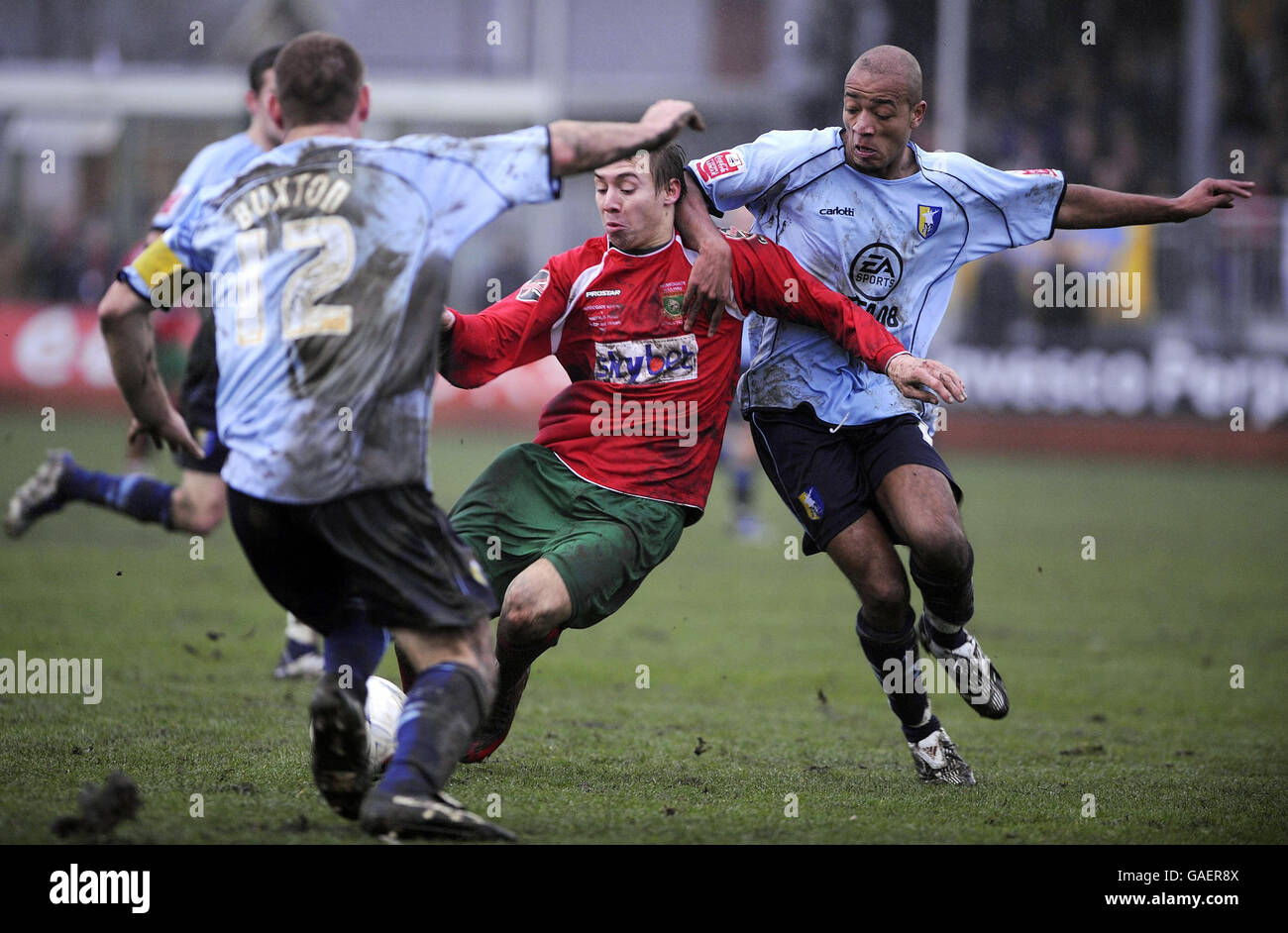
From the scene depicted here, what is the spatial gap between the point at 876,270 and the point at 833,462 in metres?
0.71

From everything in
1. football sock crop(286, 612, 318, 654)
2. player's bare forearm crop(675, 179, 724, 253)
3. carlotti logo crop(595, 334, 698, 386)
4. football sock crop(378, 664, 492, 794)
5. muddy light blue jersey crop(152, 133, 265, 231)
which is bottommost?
football sock crop(286, 612, 318, 654)

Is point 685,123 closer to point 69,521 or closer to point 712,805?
point 712,805

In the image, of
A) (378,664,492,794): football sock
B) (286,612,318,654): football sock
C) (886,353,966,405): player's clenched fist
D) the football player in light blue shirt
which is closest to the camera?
(378,664,492,794): football sock

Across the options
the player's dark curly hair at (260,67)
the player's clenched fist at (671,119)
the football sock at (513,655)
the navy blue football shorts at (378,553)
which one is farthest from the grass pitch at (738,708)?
the player's dark curly hair at (260,67)

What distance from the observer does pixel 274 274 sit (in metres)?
3.72

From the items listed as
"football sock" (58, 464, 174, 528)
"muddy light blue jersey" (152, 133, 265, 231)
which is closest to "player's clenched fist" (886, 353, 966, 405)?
"muddy light blue jersey" (152, 133, 265, 231)

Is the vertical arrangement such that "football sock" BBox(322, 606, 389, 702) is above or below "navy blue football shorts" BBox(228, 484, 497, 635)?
below

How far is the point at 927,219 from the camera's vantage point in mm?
5141

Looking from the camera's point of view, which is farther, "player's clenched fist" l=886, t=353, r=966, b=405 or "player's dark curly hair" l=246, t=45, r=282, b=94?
"player's dark curly hair" l=246, t=45, r=282, b=94

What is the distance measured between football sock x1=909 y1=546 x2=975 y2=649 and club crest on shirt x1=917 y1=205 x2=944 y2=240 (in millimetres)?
1167

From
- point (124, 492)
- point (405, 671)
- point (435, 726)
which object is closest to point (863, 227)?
point (405, 671)

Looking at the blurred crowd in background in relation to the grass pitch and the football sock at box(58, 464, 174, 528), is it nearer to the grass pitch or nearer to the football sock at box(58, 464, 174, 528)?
the grass pitch

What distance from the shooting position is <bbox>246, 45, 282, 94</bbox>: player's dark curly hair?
6465mm

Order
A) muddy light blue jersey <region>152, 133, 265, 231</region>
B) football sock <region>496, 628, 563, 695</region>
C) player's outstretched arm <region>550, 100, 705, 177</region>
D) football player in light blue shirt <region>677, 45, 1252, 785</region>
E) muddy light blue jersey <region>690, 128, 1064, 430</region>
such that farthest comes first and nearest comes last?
muddy light blue jersey <region>152, 133, 265, 231</region> → muddy light blue jersey <region>690, 128, 1064, 430</region> → football player in light blue shirt <region>677, 45, 1252, 785</region> → football sock <region>496, 628, 563, 695</region> → player's outstretched arm <region>550, 100, 705, 177</region>
